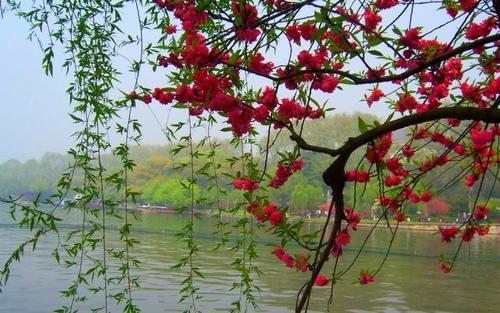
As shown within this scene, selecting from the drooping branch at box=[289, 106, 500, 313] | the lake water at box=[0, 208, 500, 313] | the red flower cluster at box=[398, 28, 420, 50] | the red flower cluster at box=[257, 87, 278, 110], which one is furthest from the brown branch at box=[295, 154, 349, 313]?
the lake water at box=[0, 208, 500, 313]

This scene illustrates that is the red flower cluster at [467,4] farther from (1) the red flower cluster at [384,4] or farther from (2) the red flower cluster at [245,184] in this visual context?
(2) the red flower cluster at [245,184]

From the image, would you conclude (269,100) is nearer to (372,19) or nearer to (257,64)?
(257,64)

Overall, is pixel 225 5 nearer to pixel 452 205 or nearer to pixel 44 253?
pixel 44 253

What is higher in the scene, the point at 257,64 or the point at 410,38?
the point at 410,38

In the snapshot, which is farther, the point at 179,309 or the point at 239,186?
the point at 179,309

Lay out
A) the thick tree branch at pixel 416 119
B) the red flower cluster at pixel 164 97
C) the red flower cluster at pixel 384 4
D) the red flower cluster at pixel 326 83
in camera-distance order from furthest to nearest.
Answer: the red flower cluster at pixel 384 4 < the red flower cluster at pixel 164 97 < the red flower cluster at pixel 326 83 < the thick tree branch at pixel 416 119

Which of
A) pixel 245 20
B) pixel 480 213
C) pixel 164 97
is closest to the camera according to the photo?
pixel 245 20

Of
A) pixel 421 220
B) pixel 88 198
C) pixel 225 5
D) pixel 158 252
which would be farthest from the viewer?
pixel 421 220

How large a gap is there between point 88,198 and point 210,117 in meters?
0.59

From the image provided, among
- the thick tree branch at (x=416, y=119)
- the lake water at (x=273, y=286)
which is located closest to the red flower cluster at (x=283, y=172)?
the thick tree branch at (x=416, y=119)

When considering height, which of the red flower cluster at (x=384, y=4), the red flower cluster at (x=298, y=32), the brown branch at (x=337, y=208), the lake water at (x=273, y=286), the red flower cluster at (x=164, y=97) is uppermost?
the red flower cluster at (x=384, y=4)

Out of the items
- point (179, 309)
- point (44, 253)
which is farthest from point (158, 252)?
point (179, 309)

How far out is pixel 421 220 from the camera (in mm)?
29609

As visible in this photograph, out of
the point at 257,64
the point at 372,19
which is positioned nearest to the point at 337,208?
the point at 257,64
